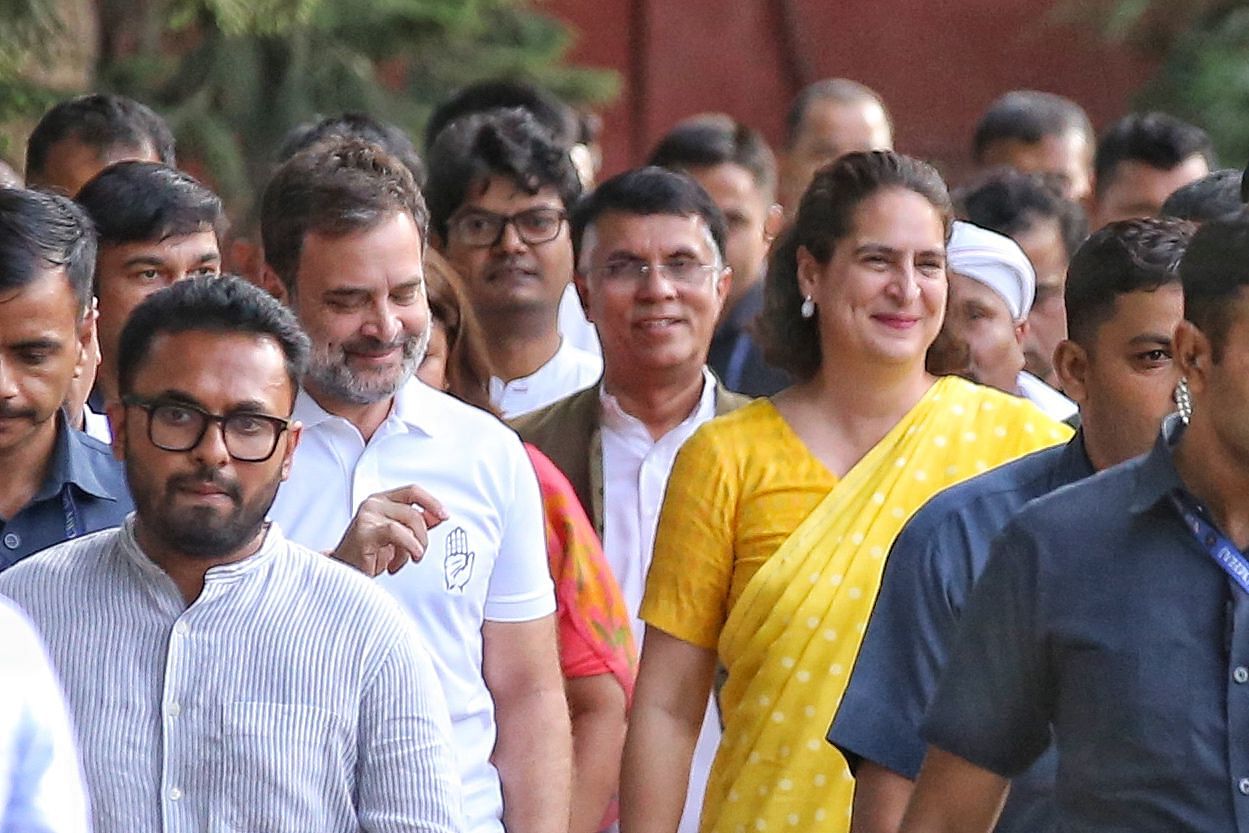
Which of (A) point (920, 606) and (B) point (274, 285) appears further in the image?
(B) point (274, 285)

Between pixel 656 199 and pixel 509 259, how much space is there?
53 centimetres

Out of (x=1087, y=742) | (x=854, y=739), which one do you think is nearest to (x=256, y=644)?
(x=854, y=739)

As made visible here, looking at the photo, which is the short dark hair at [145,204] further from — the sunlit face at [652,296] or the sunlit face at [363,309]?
the sunlit face at [652,296]

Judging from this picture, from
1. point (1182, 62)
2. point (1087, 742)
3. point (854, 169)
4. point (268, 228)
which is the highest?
point (1182, 62)

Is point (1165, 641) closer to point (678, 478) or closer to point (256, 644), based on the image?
point (256, 644)

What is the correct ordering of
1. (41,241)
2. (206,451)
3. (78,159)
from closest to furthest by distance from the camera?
(206,451), (41,241), (78,159)

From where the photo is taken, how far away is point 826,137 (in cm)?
799

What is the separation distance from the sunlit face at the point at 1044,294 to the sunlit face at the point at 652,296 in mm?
1353

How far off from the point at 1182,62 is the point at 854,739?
34.2 ft

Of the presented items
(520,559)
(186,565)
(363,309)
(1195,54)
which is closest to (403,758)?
(186,565)

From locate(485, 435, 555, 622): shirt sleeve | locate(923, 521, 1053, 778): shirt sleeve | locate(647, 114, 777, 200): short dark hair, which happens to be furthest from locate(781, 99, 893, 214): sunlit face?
locate(923, 521, 1053, 778): shirt sleeve

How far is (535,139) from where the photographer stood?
5.96 meters

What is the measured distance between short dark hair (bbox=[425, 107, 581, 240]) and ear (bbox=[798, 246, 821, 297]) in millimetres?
1242

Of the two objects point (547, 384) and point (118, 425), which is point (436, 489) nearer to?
point (118, 425)
